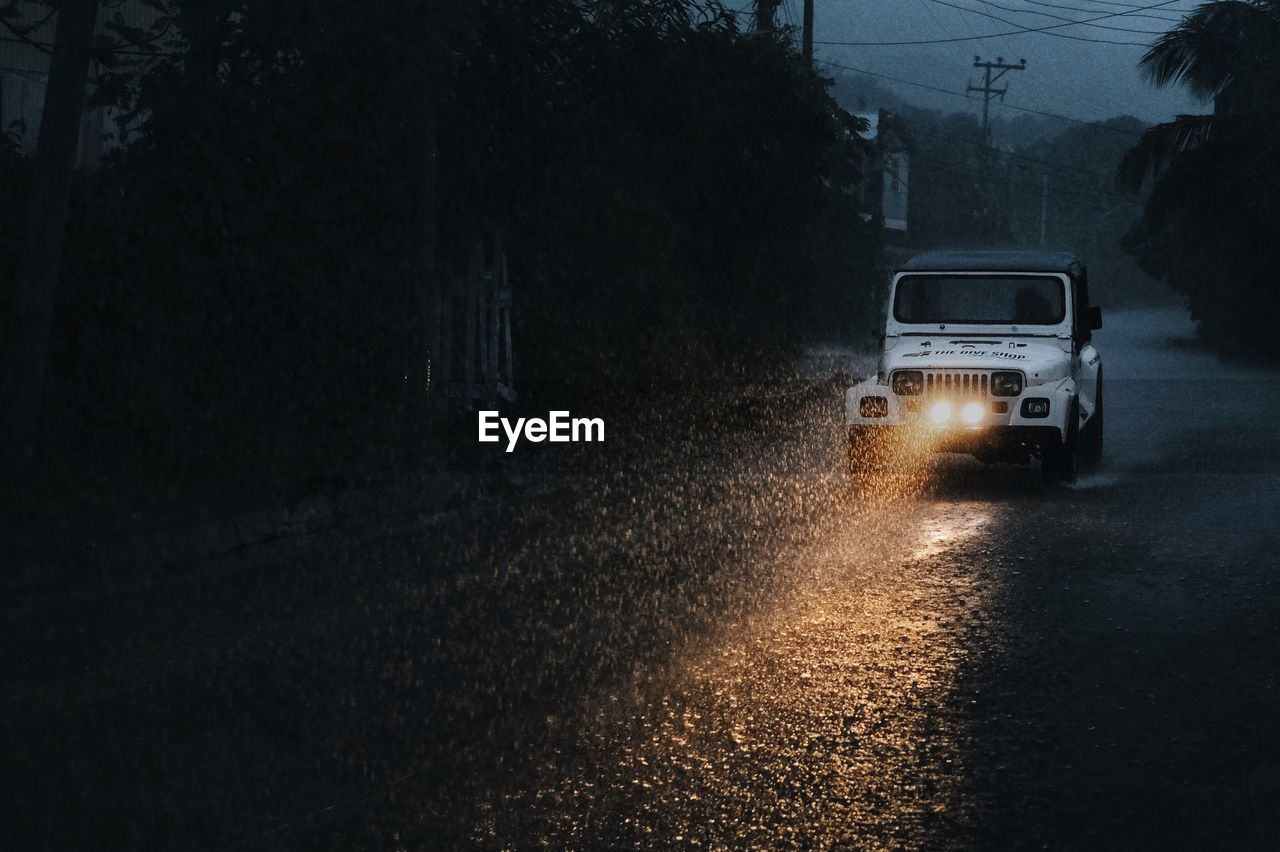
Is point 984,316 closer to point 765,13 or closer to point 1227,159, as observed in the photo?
point 765,13

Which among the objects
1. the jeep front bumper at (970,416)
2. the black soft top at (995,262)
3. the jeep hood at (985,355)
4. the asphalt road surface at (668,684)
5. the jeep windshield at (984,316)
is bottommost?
the asphalt road surface at (668,684)

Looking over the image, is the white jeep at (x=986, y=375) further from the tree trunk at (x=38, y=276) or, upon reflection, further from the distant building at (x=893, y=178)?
the distant building at (x=893, y=178)

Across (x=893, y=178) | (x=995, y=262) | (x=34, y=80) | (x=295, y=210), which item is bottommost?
(x=995, y=262)

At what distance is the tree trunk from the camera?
10.9 metres

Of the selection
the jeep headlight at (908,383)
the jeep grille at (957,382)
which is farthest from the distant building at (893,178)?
the jeep grille at (957,382)

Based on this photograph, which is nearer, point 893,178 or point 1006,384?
point 1006,384

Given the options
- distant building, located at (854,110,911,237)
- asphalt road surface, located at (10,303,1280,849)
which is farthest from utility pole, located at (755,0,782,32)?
distant building, located at (854,110,911,237)

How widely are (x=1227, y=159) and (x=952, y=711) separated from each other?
32924 millimetres

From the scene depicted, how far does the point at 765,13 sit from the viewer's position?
99.4 ft

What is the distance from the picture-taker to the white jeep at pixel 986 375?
13609 millimetres

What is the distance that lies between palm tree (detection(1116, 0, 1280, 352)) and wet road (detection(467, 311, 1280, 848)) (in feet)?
88.2

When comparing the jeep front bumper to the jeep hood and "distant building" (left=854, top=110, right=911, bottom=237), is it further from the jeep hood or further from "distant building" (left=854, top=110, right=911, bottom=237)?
"distant building" (left=854, top=110, right=911, bottom=237)

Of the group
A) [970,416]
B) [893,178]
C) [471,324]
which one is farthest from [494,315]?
[893,178]

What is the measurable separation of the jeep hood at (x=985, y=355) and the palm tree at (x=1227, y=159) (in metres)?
23.0
